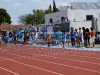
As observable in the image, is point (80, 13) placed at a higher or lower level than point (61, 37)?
higher

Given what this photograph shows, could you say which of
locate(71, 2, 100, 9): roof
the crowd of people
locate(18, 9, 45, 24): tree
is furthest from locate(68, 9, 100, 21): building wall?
locate(18, 9, 45, 24): tree

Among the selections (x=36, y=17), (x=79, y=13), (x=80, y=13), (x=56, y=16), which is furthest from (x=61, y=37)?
(x=36, y=17)

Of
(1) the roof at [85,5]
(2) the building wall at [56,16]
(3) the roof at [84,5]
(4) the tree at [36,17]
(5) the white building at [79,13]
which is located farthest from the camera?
(4) the tree at [36,17]

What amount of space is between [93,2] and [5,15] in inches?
1696

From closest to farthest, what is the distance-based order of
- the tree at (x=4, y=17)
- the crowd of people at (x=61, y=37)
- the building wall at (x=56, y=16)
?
the crowd of people at (x=61, y=37) < the building wall at (x=56, y=16) < the tree at (x=4, y=17)

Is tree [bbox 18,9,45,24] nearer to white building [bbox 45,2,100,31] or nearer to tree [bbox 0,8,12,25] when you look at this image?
tree [bbox 0,8,12,25]

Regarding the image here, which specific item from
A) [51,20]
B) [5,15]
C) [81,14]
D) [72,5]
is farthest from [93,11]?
[5,15]

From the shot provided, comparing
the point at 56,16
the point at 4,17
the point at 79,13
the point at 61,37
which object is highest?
the point at 4,17

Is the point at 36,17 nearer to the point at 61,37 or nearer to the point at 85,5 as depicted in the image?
the point at 85,5

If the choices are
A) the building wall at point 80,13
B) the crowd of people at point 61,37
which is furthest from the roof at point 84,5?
the crowd of people at point 61,37

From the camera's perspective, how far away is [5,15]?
8606cm

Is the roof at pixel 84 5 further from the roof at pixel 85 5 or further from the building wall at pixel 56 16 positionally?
the building wall at pixel 56 16

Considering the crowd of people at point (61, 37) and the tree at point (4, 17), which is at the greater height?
the tree at point (4, 17)

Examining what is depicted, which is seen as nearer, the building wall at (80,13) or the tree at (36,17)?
the building wall at (80,13)
